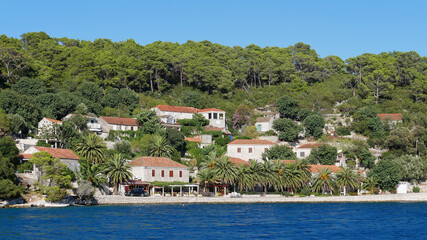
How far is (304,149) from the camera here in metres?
88.3

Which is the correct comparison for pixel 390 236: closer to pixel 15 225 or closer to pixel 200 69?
pixel 15 225

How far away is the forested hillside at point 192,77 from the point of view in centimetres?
9500

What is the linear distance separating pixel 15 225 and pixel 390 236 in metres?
30.7

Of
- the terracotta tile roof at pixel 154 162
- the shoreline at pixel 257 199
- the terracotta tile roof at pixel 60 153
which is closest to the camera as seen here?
the shoreline at pixel 257 199

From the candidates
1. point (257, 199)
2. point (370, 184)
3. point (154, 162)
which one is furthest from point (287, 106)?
point (154, 162)

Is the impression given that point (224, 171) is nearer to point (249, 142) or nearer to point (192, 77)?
point (249, 142)

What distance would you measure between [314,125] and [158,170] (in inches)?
1316

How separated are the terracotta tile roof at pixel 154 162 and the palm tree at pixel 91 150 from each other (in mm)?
4386

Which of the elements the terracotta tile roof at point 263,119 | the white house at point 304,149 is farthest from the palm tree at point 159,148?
the terracotta tile roof at point 263,119

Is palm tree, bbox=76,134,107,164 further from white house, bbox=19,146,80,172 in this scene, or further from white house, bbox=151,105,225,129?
white house, bbox=151,105,225,129

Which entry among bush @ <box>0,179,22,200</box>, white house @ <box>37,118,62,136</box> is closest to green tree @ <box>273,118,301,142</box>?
white house @ <box>37,118,62,136</box>

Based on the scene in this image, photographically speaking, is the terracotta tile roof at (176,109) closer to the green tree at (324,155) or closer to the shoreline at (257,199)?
the green tree at (324,155)

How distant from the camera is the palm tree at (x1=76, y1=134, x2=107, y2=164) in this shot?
69812 mm

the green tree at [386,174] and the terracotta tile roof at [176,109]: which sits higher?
the terracotta tile roof at [176,109]
